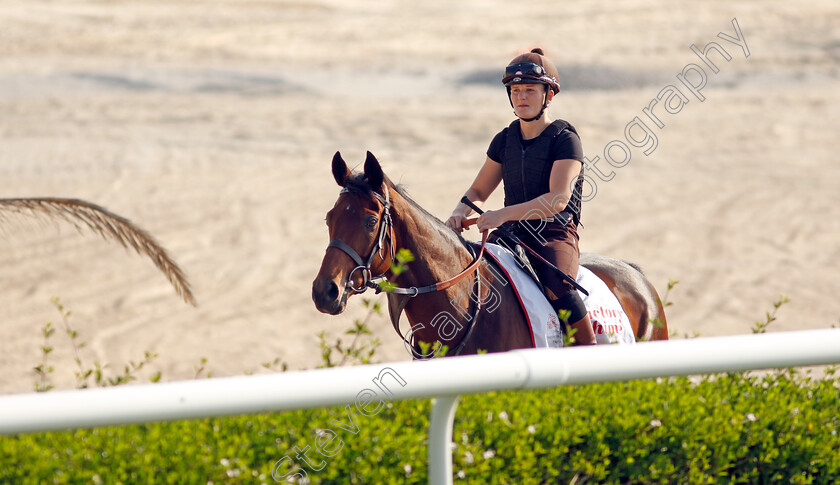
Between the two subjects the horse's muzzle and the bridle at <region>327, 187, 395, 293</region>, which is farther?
the bridle at <region>327, 187, 395, 293</region>

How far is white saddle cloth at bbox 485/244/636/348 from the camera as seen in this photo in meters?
4.20

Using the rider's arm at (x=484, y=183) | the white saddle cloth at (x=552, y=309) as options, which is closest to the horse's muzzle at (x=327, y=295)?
the white saddle cloth at (x=552, y=309)

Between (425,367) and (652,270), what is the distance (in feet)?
29.7

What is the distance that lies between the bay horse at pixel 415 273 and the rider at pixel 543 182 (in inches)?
10.0

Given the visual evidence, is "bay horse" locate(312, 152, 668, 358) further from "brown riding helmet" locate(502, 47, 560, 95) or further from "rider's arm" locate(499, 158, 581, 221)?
"brown riding helmet" locate(502, 47, 560, 95)

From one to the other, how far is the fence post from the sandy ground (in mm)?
4375

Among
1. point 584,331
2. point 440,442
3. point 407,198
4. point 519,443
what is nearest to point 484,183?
point 407,198

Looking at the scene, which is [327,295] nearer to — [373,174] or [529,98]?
[373,174]

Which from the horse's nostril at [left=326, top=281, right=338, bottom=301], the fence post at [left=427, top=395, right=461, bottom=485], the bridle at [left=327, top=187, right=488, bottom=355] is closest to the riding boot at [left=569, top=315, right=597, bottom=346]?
the bridle at [left=327, top=187, right=488, bottom=355]

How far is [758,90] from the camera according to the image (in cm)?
2125

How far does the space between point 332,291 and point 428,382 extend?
5.34 ft

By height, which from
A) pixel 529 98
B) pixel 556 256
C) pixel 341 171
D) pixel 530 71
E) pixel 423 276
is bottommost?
pixel 423 276

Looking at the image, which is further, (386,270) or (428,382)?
(386,270)

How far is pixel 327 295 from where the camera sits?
3.57m
